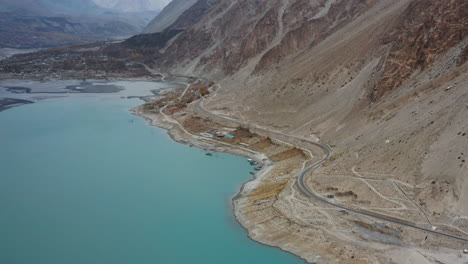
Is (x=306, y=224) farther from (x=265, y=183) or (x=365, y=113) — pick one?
(x=365, y=113)

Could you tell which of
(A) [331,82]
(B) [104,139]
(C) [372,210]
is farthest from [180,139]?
(C) [372,210]

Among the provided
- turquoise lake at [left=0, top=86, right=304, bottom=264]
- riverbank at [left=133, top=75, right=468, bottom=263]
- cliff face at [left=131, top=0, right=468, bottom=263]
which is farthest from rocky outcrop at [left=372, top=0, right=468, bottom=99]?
turquoise lake at [left=0, top=86, right=304, bottom=264]

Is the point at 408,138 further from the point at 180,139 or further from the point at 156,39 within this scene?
the point at 156,39

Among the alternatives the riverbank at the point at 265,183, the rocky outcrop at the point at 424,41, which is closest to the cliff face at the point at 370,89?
the rocky outcrop at the point at 424,41

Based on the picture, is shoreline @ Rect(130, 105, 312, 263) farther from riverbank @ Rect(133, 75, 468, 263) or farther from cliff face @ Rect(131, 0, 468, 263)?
cliff face @ Rect(131, 0, 468, 263)

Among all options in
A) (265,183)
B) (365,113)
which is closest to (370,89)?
(365,113)
